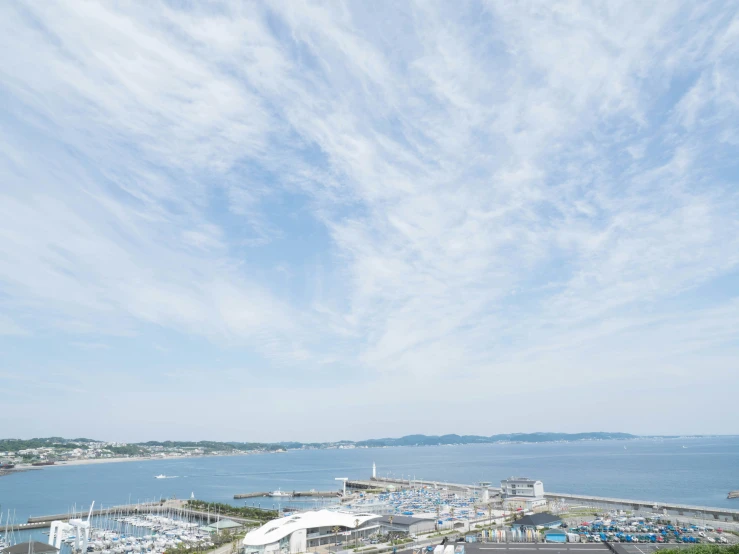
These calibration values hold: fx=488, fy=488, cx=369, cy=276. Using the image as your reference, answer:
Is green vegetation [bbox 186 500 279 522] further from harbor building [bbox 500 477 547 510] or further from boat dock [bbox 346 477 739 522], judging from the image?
boat dock [bbox 346 477 739 522]

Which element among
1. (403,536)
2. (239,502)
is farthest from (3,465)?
(403,536)

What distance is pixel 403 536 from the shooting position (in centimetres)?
2997

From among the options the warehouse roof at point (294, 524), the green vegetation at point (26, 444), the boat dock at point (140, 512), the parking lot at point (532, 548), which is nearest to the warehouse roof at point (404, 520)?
the warehouse roof at point (294, 524)

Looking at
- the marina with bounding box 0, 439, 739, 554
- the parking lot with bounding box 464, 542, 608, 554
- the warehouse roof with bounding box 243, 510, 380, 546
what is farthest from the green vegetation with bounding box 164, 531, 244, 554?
the parking lot with bounding box 464, 542, 608, 554

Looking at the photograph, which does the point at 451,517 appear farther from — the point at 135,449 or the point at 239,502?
the point at 135,449

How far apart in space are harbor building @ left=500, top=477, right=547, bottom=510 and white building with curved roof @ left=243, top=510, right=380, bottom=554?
15.1 m

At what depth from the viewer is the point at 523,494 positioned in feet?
145

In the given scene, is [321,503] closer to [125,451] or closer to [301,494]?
[301,494]

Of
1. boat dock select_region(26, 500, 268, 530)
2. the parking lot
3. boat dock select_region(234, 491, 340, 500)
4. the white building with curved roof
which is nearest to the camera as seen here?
the parking lot

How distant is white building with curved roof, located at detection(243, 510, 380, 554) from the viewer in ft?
85.3

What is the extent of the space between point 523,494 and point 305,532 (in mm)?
24641

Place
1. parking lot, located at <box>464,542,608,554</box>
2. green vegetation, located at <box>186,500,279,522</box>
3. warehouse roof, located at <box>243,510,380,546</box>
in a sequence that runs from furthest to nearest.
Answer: green vegetation, located at <box>186,500,279,522</box>
warehouse roof, located at <box>243,510,380,546</box>
parking lot, located at <box>464,542,608,554</box>

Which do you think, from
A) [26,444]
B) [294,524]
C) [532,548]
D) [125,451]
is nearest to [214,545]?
[294,524]

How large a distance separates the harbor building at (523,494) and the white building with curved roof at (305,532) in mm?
15120
